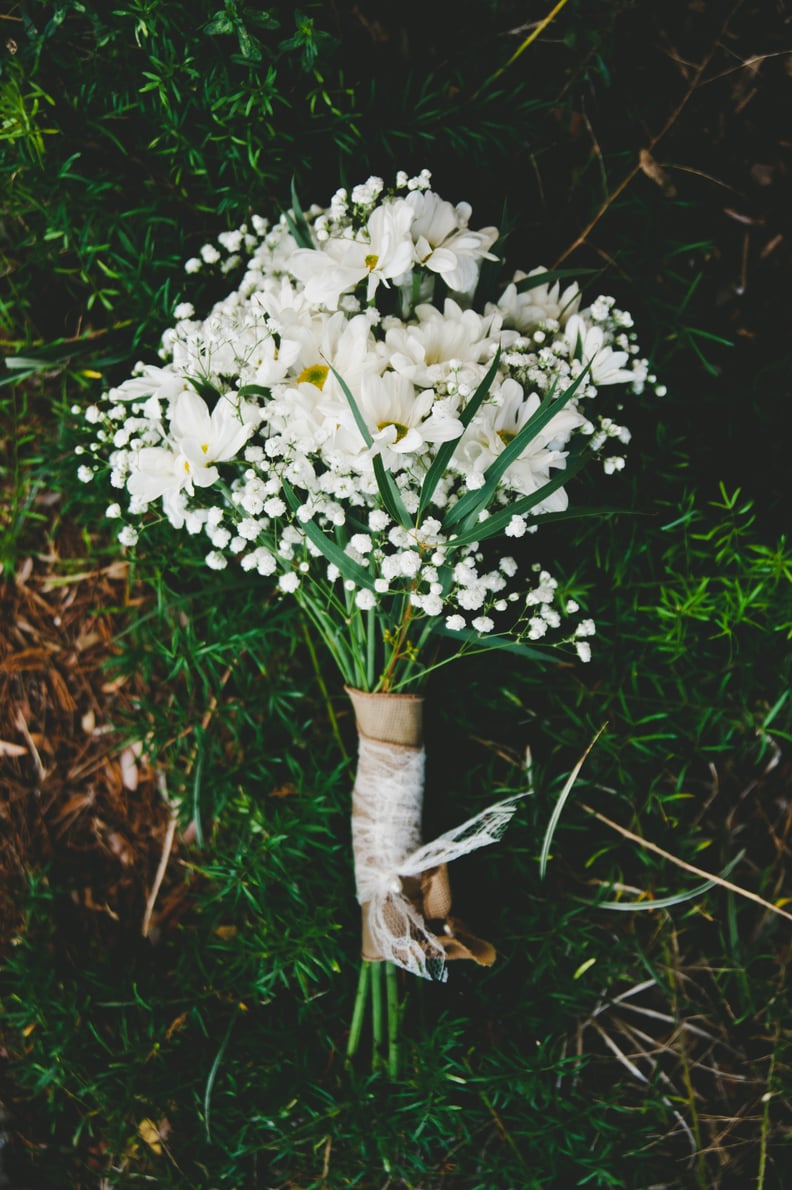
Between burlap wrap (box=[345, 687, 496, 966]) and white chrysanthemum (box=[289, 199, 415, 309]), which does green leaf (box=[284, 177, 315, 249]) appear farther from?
burlap wrap (box=[345, 687, 496, 966])

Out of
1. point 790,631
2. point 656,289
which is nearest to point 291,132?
point 656,289

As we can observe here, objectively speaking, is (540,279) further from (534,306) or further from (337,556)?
(337,556)

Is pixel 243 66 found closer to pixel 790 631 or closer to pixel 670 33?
pixel 670 33

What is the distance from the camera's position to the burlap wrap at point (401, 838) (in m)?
1.26

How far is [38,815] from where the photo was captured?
5.14 ft

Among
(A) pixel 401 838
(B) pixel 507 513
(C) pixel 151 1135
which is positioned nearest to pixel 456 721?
(A) pixel 401 838

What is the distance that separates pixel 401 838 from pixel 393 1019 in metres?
0.34

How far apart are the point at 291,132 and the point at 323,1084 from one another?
1.64 m

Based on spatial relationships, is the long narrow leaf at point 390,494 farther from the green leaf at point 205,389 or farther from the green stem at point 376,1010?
the green stem at point 376,1010

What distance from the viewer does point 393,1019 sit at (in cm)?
137

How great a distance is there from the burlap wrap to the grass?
0.31 feet

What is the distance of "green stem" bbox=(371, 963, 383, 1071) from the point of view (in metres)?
1.35

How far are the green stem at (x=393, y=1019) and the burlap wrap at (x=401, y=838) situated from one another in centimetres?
7

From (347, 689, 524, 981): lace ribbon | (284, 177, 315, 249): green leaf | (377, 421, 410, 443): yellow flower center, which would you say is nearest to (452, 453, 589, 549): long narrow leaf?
(377, 421, 410, 443): yellow flower center
